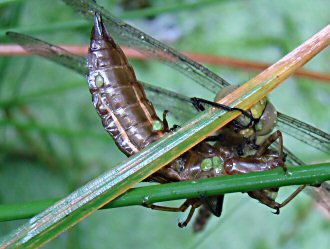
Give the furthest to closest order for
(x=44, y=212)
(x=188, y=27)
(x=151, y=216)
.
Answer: (x=188, y=27) → (x=151, y=216) → (x=44, y=212)

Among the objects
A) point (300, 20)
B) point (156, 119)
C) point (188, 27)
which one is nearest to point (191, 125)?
point (156, 119)

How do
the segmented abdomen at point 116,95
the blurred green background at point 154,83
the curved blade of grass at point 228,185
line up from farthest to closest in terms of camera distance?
the blurred green background at point 154,83 → the segmented abdomen at point 116,95 → the curved blade of grass at point 228,185

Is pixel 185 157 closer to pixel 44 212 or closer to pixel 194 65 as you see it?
pixel 194 65

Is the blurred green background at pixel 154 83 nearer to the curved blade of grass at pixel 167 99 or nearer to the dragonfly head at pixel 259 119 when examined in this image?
the curved blade of grass at pixel 167 99

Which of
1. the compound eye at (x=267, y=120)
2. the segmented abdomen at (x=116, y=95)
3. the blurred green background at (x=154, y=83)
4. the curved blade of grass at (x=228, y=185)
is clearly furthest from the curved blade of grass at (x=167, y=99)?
the blurred green background at (x=154, y=83)

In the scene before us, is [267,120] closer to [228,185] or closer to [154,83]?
[228,185]

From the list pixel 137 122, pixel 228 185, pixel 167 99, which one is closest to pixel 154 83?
pixel 167 99

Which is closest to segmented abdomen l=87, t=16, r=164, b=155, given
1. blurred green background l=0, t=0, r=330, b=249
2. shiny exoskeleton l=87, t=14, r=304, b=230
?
shiny exoskeleton l=87, t=14, r=304, b=230
